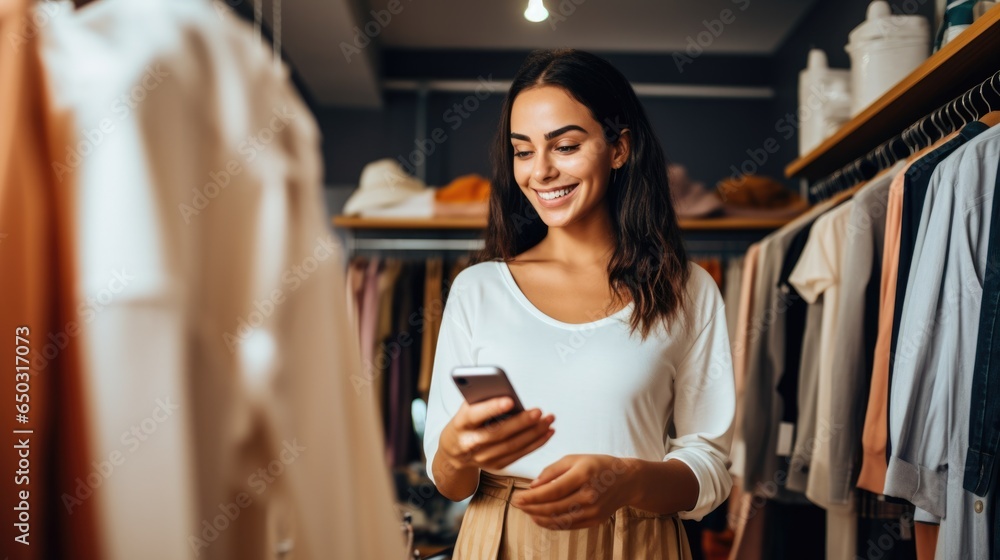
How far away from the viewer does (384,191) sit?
3375 millimetres

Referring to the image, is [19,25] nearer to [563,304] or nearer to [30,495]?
[30,495]

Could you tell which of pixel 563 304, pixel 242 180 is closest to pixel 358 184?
pixel 563 304

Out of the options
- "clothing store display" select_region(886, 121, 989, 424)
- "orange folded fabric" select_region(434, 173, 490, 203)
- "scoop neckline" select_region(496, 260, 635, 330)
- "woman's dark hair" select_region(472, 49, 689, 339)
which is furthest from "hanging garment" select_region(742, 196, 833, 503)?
"orange folded fabric" select_region(434, 173, 490, 203)

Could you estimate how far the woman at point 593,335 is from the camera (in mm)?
1092

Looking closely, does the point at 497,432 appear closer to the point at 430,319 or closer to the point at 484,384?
the point at 484,384

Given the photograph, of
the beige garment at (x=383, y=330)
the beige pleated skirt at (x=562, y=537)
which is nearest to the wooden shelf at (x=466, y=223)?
the beige garment at (x=383, y=330)

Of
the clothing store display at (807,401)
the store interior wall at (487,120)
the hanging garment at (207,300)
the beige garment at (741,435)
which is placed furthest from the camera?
the store interior wall at (487,120)

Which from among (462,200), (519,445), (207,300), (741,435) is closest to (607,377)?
(519,445)

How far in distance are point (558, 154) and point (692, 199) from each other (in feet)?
7.54

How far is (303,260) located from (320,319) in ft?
0.13

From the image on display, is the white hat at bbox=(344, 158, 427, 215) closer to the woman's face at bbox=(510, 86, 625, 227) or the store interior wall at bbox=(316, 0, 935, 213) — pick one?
the store interior wall at bbox=(316, 0, 935, 213)

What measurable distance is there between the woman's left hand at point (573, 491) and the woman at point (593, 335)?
17 mm

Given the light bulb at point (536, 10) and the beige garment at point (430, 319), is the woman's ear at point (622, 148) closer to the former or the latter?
the light bulb at point (536, 10)

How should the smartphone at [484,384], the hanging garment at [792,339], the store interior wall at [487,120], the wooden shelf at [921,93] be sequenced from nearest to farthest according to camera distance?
the smartphone at [484,384]
the wooden shelf at [921,93]
the hanging garment at [792,339]
the store interior wall at [487,120]
